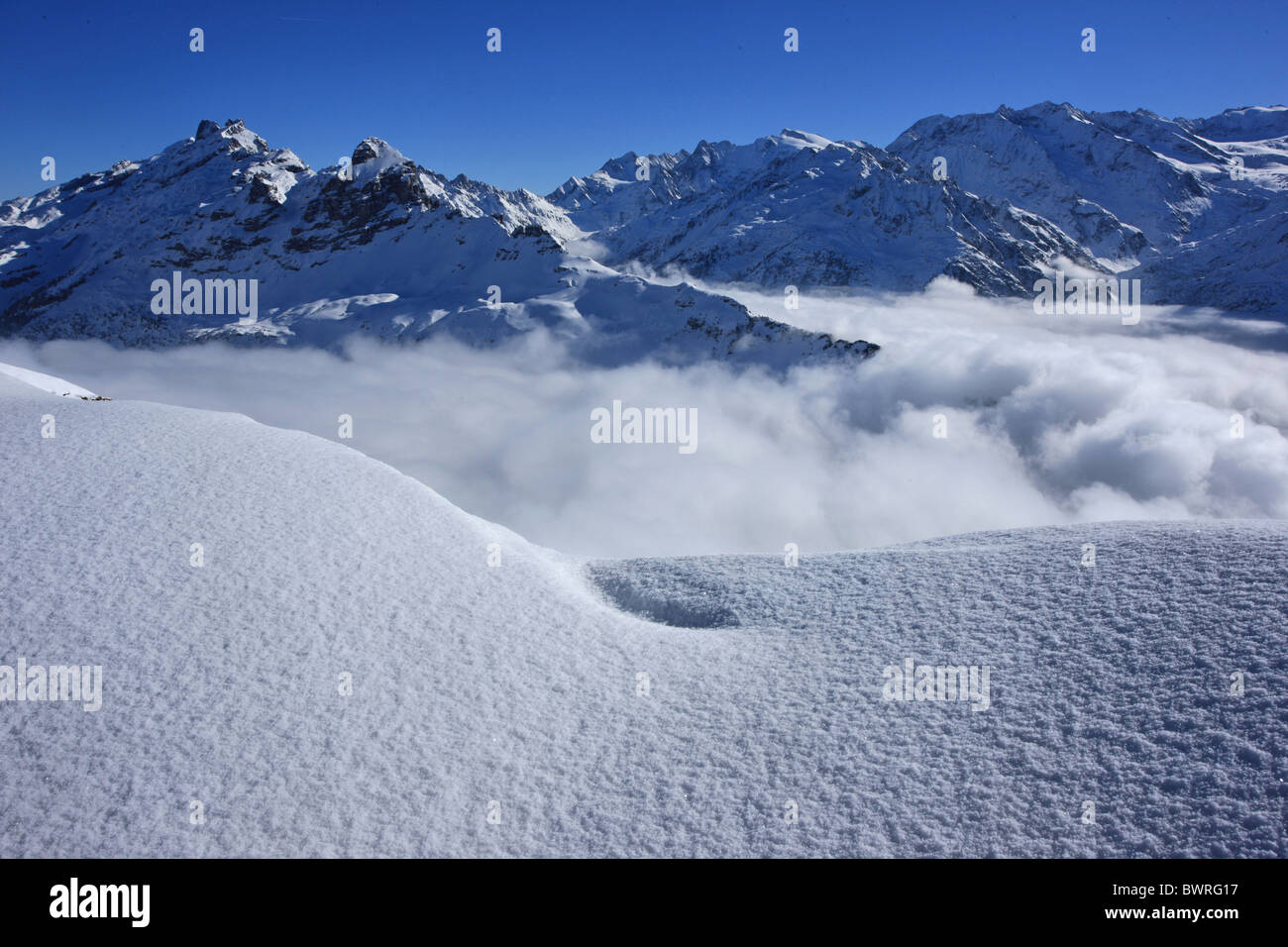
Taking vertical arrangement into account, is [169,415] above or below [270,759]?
above

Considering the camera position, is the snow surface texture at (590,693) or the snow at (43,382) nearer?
the snow surface texture at (590,693)

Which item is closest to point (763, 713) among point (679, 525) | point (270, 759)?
point (270, 759)

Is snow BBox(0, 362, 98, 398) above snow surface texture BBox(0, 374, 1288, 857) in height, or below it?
above

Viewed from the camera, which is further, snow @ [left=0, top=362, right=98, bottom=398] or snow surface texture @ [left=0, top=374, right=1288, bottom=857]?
snow @ [left=0, top=362, right=98, bottom=398]

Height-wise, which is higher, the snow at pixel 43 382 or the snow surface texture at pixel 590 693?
the snow at pixel 43 382

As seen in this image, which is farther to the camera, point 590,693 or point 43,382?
point 43,382

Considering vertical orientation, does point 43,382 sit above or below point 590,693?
above

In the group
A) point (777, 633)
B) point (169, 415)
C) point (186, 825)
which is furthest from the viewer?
point (169, 415)
